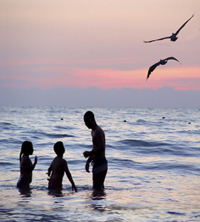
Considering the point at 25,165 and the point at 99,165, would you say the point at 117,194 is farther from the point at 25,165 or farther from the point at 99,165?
the point at 25,165

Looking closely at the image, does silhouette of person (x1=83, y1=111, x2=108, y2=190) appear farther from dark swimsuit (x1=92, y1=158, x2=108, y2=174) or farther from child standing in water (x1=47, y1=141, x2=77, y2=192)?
child standing in water (x1=47, y1=141, x2=77, y2=192)

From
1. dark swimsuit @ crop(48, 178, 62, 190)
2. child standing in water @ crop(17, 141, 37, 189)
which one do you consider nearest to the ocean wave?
dark swimsuit @ crop(48, 178, 62, 190)

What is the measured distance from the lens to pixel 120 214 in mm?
5859

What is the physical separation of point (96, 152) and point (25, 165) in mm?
1618

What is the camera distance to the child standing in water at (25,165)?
7.16 metres

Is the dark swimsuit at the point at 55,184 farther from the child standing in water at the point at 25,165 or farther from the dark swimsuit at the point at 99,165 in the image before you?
the dark swimsuit at the point at 99,165

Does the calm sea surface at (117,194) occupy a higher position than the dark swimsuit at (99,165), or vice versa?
the dark swimsuit at (99,165)

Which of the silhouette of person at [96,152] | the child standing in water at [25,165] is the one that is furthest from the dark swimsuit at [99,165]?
the child standing in water at [25,165]

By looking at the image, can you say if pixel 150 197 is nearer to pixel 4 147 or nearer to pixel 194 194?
pixel 194 194

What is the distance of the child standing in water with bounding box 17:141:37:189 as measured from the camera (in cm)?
716

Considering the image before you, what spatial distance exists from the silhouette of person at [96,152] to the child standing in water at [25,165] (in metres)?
1.19

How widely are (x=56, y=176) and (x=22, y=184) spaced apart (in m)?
1.02

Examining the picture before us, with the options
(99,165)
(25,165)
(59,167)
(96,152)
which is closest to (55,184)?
(59,167)

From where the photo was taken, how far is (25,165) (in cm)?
732
